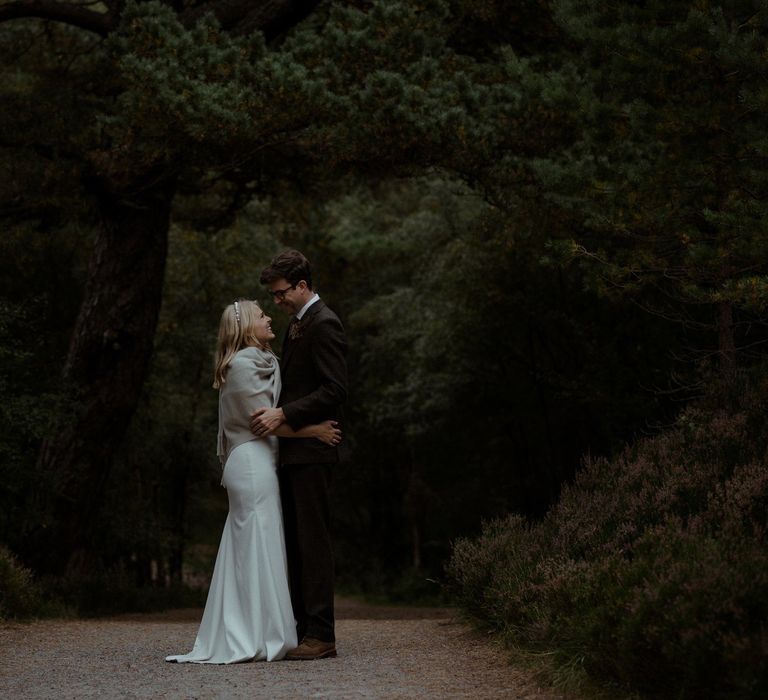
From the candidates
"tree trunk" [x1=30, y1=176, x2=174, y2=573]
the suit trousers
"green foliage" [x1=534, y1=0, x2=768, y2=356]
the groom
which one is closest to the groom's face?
the groom

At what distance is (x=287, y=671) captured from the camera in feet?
20.8

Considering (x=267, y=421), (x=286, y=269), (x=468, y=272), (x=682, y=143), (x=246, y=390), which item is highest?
(x=468, y=272)

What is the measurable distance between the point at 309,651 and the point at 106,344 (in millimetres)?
8162

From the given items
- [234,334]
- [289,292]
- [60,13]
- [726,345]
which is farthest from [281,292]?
[60,13]

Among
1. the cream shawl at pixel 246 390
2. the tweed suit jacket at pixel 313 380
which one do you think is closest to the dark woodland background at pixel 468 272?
the tweed suit jacket at pixel 313 380

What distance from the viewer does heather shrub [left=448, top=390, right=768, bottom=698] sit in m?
4.62

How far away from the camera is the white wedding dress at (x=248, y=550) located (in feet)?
22.5

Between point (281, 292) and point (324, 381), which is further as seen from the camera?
point (281, 292)

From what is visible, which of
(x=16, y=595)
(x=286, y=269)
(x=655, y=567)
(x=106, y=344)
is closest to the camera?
(x=655, y=567)

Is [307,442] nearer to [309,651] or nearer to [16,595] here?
[309,651]

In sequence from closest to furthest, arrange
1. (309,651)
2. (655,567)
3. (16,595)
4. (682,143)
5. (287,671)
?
(655,567) < (287,671) < (309,651) < (682,143) < (16,595)

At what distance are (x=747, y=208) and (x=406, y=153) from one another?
5012mm

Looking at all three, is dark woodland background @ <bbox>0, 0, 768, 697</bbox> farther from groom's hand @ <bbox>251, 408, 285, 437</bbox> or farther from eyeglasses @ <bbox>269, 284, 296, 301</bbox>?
eyeglasses @ <bbox>269, 284, 296, 301</bbox>

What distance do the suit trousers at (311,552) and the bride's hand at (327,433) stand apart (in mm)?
172
